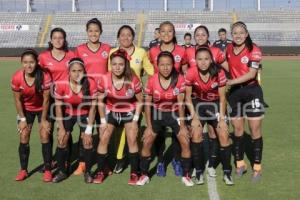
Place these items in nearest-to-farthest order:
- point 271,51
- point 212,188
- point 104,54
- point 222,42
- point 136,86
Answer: point 212,188 < point 136,86 < point 104,54 < point 222,42 < point 271,51

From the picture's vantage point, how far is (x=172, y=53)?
6309 mm

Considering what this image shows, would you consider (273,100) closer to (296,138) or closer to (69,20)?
(296,138)

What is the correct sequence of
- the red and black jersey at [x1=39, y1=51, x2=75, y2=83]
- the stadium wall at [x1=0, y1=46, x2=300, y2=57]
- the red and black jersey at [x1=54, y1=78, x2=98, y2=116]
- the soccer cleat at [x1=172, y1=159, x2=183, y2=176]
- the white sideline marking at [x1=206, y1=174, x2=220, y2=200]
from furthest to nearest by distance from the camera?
the stadium wall at [x1=0, y1=46, x2=300, y2=57]
the soccer cleat at [x1=172, y1=159, x2=183, y2=176]
the red and black jersey at [x1=39, y1=51, x2=75, y2=83]
the red and black jersey at [x1=54, y1=78, x2=98, y2=116]
the white sideline marking at [x1=206, y1=174, x2=220, y2=200]

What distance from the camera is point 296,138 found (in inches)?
320

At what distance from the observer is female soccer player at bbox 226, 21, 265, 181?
19.1 feet

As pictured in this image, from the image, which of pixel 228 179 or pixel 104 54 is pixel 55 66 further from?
pixel 228 179

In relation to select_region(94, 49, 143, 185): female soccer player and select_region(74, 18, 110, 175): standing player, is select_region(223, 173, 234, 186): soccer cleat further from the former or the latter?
select_region(74, 18, 110, 175): standing player

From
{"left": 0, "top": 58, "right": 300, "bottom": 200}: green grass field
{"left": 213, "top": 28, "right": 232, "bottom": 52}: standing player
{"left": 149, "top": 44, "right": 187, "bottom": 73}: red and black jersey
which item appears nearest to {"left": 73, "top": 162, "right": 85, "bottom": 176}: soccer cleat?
{"left": 0, "top": 58, "right": 300, "bottom": 200}: green grass field

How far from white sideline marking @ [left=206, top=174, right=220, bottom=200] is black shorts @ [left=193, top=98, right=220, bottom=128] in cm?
74

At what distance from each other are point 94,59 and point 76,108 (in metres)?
0.80

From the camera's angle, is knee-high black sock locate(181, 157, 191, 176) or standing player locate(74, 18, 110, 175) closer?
knee-high black sock locate(181, 157, 191, 176)

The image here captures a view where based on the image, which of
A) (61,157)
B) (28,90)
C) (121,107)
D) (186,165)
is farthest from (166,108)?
(28,90)

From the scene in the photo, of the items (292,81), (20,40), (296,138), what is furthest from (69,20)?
(296,138)

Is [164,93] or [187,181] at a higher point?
[164,93]
